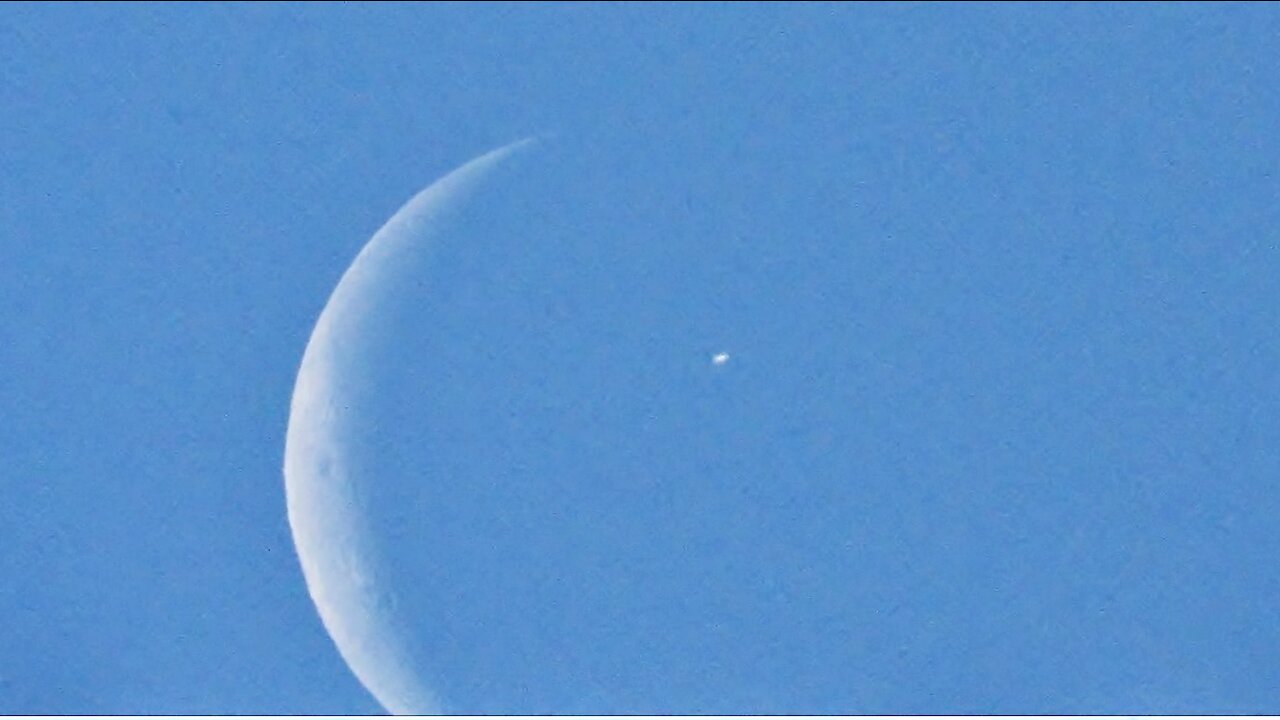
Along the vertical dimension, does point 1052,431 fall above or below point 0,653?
above

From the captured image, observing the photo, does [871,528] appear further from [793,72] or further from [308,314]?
[308,314]

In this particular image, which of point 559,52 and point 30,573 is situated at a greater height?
point 559,52

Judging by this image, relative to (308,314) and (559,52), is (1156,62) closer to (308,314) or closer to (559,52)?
(559,52)

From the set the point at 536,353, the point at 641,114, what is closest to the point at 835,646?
the point at 536,353

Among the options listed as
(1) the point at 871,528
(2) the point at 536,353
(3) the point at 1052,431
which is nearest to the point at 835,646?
(1) the point at 871,528

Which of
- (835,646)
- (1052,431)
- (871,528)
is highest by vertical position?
(1052,431)

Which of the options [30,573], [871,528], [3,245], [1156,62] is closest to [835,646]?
[871,528]

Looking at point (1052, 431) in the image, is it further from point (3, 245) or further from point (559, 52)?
point (3, 245)

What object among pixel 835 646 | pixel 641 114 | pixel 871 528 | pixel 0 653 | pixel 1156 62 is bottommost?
pixel 0 653
